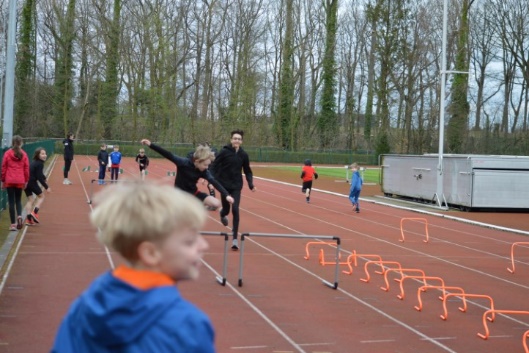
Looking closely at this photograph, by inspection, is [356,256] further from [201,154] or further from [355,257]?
[201,154]

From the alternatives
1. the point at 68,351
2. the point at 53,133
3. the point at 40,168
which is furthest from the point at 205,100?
the point at 68,351

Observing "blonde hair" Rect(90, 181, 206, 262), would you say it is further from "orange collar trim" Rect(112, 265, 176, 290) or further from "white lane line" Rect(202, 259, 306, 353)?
"white lane line" Rect(202, 259, 306, 353)

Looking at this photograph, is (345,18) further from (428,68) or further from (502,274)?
(502,274)

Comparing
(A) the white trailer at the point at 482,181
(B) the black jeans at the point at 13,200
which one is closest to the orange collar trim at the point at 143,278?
(B) the black jeans at the point at 13,200

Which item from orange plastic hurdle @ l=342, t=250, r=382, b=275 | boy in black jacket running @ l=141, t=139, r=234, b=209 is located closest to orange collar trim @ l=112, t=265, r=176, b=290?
boy in black jacket running @ l=141, t=139, r=234, b=209

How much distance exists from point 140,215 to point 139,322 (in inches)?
11.3

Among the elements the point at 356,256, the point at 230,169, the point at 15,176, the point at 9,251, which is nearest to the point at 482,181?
the point at 356,256

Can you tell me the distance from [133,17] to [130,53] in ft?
10.1

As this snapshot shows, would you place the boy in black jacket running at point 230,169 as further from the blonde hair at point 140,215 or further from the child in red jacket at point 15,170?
the blonde hair at point 140,215

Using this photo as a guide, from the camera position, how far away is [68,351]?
228cm

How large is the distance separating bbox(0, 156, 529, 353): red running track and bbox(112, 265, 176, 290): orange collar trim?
1.07 metres

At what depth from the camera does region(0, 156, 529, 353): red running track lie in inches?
320

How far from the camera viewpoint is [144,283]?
2186 millimetres

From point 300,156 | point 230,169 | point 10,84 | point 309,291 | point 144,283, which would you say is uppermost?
point 10,84
